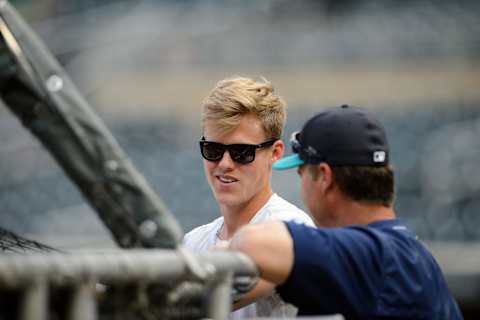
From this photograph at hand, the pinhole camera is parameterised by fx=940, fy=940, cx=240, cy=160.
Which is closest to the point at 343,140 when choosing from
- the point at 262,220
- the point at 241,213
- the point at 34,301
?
the point at 262,220

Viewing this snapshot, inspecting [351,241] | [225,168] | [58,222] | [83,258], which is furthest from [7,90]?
[58,222]

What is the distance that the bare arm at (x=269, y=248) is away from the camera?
206 centimetres

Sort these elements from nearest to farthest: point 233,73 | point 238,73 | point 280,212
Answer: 1. point 280,212
2. point 238,73
3. point 233,73

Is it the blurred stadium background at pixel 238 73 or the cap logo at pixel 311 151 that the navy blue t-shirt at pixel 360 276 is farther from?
the blurred stadium background at pixel 238 73

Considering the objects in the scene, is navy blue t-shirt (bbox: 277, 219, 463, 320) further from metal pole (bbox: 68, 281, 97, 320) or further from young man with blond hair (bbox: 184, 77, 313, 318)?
young man with blond hair (bbox: 184, 77, 313, 318)

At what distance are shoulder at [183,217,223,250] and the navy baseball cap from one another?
3.09 ft

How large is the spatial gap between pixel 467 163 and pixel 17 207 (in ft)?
15.4

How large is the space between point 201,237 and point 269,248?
4.37 feet

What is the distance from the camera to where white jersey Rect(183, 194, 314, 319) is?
2910 mm

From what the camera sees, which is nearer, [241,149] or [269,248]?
A: [269,248]

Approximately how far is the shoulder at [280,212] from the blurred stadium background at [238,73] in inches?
245

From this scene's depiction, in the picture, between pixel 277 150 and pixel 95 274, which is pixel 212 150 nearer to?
pixel 277 150

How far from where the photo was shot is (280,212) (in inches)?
126

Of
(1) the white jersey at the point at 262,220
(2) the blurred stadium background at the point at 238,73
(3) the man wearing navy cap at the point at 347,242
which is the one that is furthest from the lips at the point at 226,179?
(2) the blurred stadium background at the point at 238,73
